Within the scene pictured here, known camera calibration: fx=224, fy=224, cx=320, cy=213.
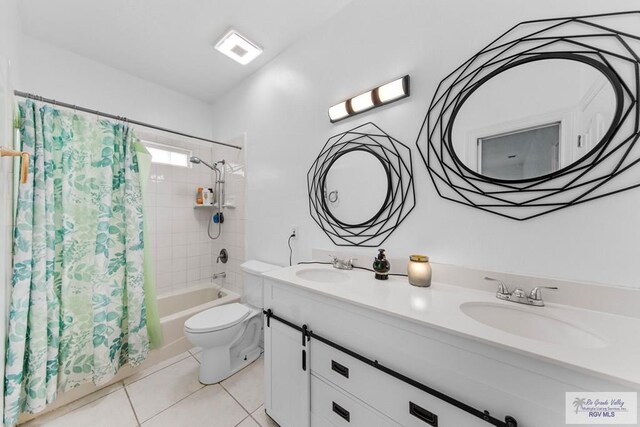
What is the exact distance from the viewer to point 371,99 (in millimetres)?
1345

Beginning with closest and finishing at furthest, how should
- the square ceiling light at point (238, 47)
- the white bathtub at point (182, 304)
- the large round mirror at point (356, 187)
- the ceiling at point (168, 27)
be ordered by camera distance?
the large round mirror at point (356, 187)
the ceiling at point (168, 27)
the square ceiling light at point (238, 47)
the white bathtub at point (182, 304)

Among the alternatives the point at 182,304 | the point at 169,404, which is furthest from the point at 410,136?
the point at 182,304

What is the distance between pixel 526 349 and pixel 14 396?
2271mm

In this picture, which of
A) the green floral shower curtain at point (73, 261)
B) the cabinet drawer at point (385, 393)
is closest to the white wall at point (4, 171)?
the green floral shower curtain at point (73, 261)

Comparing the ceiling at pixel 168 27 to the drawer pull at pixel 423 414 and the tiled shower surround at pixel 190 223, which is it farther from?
the drawer pull at pixel 423 414

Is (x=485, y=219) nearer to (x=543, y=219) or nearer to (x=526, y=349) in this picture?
(x=543, y=219)

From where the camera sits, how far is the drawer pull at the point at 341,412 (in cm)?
95

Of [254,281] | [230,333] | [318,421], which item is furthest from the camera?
[254,281]

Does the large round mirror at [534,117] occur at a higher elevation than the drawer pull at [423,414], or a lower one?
higher

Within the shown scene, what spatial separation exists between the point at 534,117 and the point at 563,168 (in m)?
0.24

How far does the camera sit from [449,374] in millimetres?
708
